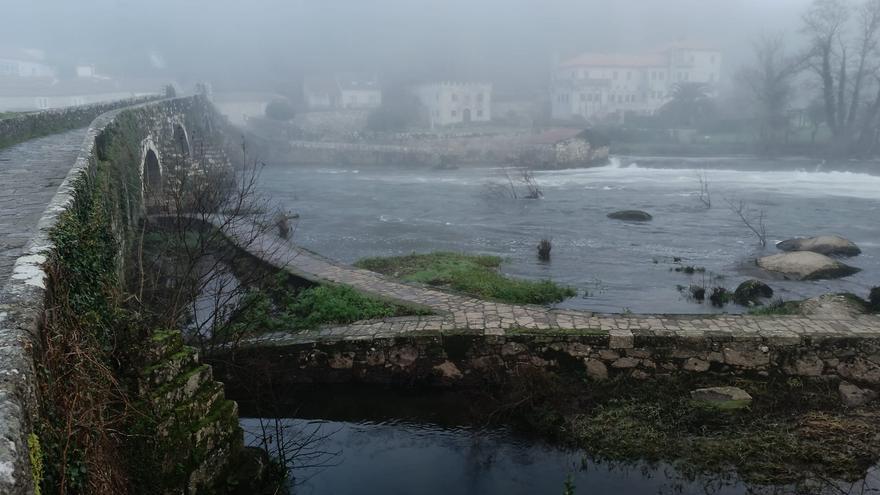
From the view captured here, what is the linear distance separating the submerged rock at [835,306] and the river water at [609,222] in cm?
162

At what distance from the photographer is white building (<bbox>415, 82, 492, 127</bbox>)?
223 feet

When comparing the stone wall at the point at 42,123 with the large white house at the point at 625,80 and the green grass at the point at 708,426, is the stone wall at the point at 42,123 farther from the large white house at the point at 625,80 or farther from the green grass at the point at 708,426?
the large white house at the point at 625,80

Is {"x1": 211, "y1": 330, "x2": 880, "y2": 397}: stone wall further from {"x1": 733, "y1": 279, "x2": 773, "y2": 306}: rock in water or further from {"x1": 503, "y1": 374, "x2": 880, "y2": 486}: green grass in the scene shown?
{"x1": 733, "y1": 279, "x2": 773, "y2": 306}: rock in water

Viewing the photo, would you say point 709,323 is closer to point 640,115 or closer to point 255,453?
point 255,453

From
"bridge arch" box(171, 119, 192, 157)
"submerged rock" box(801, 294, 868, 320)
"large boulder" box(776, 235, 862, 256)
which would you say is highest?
"bridge arch" box(171, 119, 192, 157)

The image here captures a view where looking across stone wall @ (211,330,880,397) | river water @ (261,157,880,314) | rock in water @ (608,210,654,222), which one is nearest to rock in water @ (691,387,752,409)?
stone wall @ (211,330,880,397)

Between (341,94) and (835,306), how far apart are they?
70290mm

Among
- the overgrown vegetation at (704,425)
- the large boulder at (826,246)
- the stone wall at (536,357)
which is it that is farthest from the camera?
the large boulder at (826,246)

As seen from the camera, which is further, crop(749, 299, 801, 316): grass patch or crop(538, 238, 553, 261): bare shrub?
crop(538, 238, 553, 261): bare shrub

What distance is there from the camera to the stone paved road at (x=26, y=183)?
6312 millimetres

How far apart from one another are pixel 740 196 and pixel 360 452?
85.6 ft

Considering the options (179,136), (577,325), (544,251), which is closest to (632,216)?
(544,251)

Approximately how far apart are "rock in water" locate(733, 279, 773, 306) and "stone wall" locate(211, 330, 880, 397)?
477 centimetres

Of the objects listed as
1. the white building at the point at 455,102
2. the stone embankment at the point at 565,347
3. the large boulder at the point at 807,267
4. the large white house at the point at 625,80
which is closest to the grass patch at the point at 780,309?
the stone embankment at the point at 565,347
